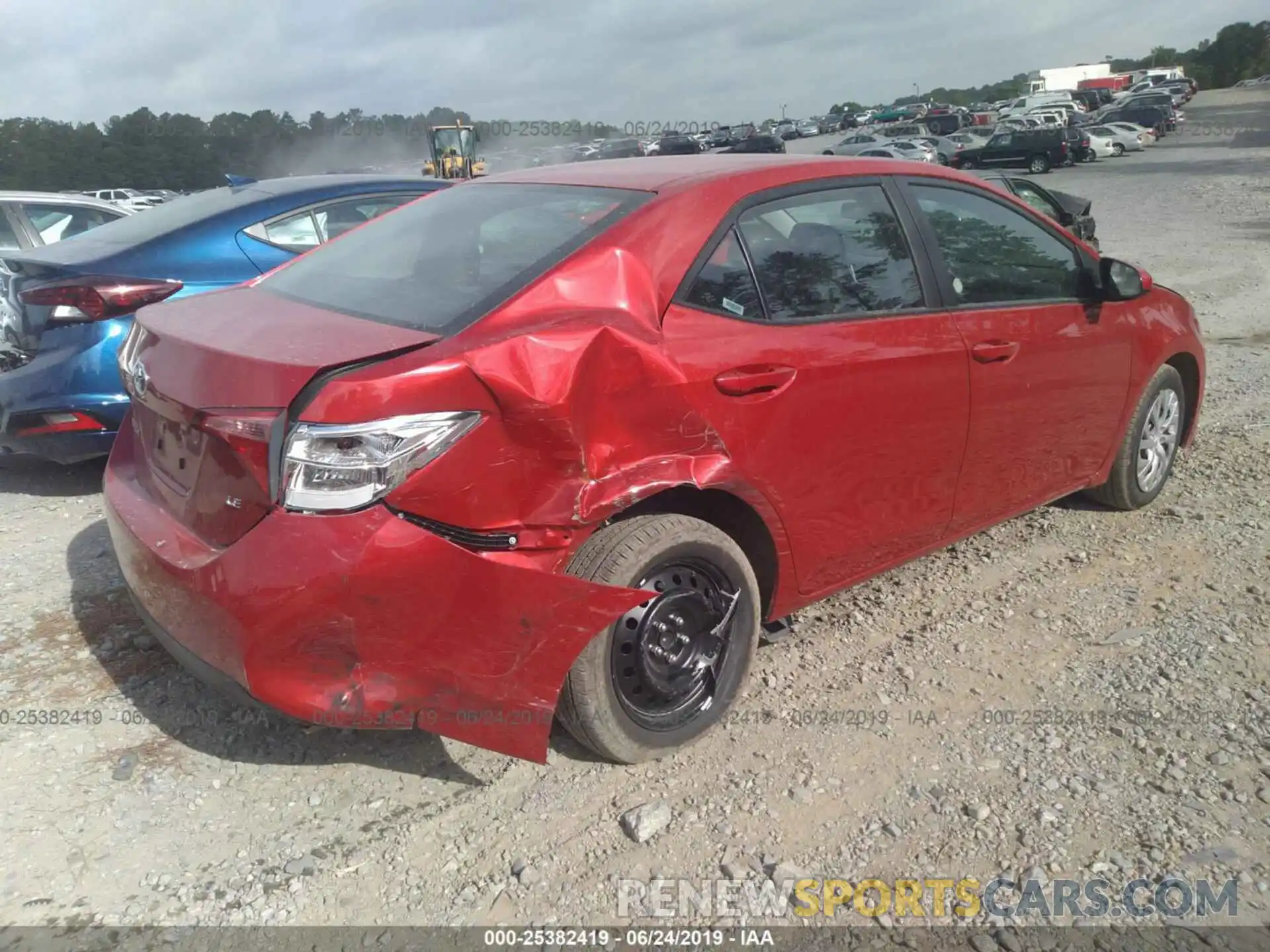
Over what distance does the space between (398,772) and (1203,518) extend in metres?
3.87

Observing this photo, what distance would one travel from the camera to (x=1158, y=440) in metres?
4.72

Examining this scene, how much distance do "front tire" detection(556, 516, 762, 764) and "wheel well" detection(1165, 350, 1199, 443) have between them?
296 cm

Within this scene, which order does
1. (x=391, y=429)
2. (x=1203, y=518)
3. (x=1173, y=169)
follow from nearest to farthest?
(x=391, y=429) < (x=1203, y=518) < (x=1173, y=169)

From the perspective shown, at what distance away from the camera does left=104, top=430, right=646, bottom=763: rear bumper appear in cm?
230

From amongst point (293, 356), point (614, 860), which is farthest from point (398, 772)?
point (293, 356)

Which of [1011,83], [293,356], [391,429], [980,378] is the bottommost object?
[980,378]

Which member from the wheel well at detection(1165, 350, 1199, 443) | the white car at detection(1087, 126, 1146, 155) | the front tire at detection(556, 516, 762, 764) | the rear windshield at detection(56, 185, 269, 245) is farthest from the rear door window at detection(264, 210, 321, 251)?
the white car at detection(1087, 126, 1146, 155)

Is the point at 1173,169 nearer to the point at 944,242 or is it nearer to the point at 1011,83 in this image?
the point at 944,242

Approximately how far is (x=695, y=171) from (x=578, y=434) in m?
1.13

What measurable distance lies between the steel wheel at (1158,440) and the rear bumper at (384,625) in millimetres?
3216

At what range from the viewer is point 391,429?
2.28 meters

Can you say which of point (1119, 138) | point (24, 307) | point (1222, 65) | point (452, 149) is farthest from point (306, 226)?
point (1222, 65)

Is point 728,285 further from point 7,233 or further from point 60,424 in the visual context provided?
point 7,233

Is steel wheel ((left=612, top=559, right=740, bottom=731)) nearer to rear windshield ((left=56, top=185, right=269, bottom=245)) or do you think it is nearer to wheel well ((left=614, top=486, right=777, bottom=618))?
wheel well ((left=614, top=486, right=777, bottom=618))
